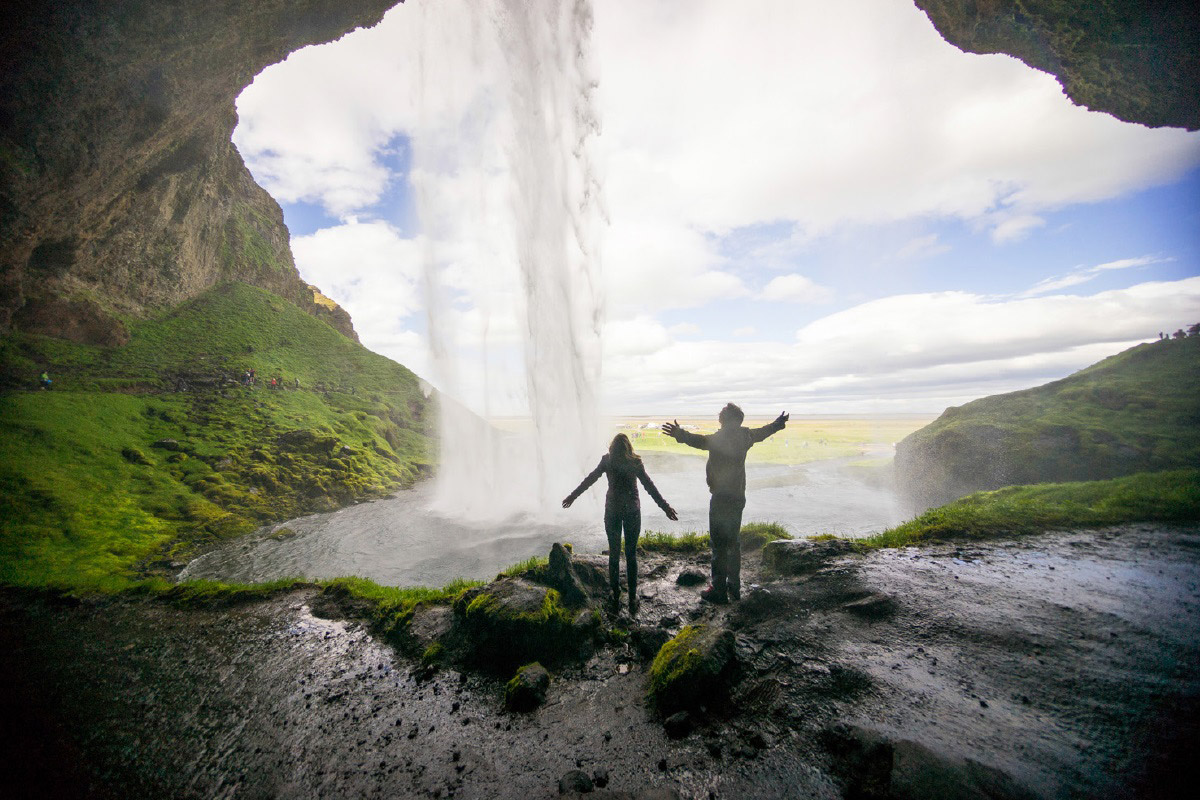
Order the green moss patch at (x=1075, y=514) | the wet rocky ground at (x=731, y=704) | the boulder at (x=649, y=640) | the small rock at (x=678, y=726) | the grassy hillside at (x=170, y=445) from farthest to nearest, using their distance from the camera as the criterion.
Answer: the grassy hillside at (x=170, y=445), the green moss patch at (x=1075, y=514), the boulder at (x=649, y=640), the small rock at (x=678, y=726), the wet rocky ground at (x=731, y=704)

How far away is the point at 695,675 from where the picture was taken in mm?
4707

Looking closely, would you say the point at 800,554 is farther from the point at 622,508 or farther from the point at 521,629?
the point at 521,629

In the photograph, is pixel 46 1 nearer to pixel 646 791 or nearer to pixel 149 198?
pixel 149 198

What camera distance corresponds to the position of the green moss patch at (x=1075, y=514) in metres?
9.72

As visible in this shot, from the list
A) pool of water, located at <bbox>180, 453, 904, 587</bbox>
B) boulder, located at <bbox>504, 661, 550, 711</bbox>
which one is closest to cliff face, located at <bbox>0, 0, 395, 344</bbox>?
pool of water, located at <bbox>180, 453, 904, 587</bbox>

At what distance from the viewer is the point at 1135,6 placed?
47.0 feet

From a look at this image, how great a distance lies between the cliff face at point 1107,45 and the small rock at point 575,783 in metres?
28.6

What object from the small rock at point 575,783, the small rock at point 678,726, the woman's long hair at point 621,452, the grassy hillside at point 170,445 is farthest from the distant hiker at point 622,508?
the grassy hillside at point 170,445

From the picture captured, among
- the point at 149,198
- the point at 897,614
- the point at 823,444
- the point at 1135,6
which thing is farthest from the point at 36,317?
the point at 823,444

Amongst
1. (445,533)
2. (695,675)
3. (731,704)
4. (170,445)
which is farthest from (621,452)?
(170,445)

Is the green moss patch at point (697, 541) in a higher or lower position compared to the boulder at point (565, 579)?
lower

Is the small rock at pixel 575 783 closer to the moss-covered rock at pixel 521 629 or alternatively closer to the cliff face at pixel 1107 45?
the moss-covered rock at pixel 521 629

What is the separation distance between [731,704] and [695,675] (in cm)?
55

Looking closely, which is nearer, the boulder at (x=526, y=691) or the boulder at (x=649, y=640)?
the boulder at (x=526, y=691)
